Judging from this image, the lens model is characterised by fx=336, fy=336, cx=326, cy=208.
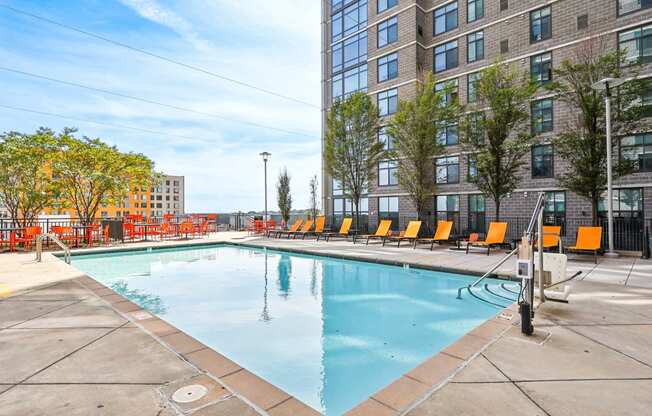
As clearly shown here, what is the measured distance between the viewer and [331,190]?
84.5ft

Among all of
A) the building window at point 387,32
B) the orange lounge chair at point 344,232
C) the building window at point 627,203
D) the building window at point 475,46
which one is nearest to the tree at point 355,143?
the orange lounge chair at point 344,232

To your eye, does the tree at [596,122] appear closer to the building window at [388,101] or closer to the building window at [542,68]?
the building window at [542,68]

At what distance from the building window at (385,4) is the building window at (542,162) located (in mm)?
Result: 13003

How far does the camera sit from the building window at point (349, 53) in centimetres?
2399

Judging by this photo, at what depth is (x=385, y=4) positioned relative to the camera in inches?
880

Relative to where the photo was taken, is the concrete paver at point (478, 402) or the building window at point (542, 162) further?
the building window at point (542, 162)

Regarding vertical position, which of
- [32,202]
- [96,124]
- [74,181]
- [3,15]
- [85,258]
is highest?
[3,15]

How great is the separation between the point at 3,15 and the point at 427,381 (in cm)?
1460

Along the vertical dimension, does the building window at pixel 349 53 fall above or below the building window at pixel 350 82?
above

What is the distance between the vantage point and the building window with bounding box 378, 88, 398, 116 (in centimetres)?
2166

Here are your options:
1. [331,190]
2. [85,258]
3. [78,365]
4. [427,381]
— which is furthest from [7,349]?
[331,190]

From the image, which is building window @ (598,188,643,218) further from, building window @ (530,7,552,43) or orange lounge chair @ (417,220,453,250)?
building window @ (530,7,552,43)

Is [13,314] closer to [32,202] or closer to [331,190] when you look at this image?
[32,202]

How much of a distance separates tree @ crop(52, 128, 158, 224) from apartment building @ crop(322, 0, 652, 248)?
1261cm
